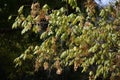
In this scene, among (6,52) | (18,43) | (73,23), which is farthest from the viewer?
(6,52)

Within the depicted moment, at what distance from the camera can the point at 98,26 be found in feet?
26.3

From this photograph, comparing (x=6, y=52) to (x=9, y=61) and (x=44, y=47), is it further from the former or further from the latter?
(x=44, y=47)

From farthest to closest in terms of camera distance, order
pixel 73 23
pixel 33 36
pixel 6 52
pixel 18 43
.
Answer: pixel 6 52
pixel 18 43
pixel 33 36
pixel 73 23

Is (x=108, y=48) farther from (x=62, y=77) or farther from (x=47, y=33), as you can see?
(x=62, y=77)

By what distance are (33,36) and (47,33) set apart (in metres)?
7.34

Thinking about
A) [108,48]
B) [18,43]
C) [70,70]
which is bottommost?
[108,48]

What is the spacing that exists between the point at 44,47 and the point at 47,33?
268 millimetres

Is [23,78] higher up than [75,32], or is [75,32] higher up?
[23,78]

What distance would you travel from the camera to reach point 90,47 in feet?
25.9

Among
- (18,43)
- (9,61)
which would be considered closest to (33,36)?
(18,43)

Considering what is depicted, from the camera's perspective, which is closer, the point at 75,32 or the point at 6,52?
the point at 75,32

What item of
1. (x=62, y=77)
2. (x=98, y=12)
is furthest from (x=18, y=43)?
(x=98, y=12)

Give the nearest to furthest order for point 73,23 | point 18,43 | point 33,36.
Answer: point 73,23 < point 33,36 < point 18,43

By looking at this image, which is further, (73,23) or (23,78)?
(23,78)
